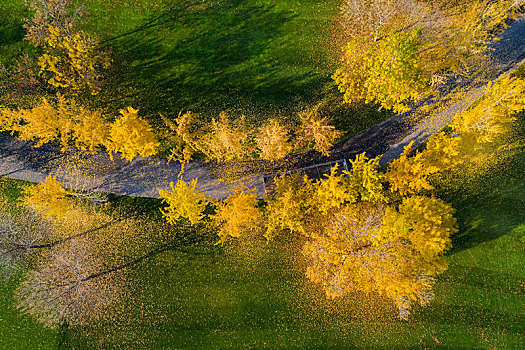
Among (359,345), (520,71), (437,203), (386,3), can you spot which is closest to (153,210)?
(359,345)

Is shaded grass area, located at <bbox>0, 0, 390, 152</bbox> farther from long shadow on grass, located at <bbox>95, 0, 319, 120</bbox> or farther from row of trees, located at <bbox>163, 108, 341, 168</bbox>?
row of trees, located at <bbox>163, 108, 341, 168</bbox>

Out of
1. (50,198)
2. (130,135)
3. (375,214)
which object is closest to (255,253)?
(375,214)

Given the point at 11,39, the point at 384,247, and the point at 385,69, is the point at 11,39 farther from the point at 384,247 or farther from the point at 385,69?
the point at 384,247

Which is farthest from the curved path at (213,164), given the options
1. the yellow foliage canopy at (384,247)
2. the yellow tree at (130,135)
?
the yellow foliage canopy at (384,247)

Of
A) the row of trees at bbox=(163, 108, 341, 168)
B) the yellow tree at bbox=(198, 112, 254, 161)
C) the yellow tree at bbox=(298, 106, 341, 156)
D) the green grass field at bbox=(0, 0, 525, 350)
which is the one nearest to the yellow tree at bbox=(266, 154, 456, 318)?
the yellow tree at bbox=(298, 106, 341, 156)

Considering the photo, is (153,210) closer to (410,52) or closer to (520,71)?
(410,52)
